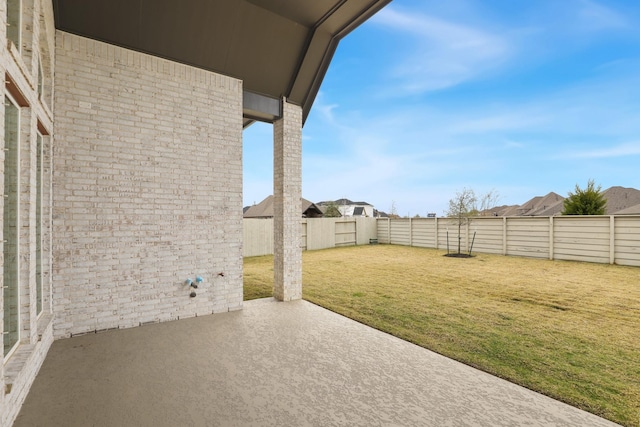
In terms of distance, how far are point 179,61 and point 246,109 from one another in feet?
3.64

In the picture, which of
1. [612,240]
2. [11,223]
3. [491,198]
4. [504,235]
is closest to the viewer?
[11,223]

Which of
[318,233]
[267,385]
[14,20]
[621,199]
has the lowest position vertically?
[267,385]

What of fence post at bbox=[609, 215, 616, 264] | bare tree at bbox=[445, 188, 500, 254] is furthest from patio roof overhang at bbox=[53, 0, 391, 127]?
fence post at bbox=[609, 215, 616, 264]

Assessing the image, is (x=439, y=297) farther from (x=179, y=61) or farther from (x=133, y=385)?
(x=179, y=61)

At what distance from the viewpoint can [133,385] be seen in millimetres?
2318

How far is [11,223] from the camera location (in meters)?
2.10

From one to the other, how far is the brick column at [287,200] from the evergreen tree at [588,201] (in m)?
11.9

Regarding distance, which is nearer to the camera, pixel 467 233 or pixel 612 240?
pixel 612 240

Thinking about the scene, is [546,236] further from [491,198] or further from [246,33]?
[246,33]

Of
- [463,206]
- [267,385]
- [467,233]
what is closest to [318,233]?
[463,206]

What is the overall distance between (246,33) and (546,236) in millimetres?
10897

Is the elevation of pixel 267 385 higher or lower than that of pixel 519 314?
higher

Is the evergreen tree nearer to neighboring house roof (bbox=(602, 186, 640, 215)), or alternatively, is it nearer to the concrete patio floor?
the concrete patio floor

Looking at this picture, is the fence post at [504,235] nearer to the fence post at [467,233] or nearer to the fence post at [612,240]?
the fence post at [467,233]
